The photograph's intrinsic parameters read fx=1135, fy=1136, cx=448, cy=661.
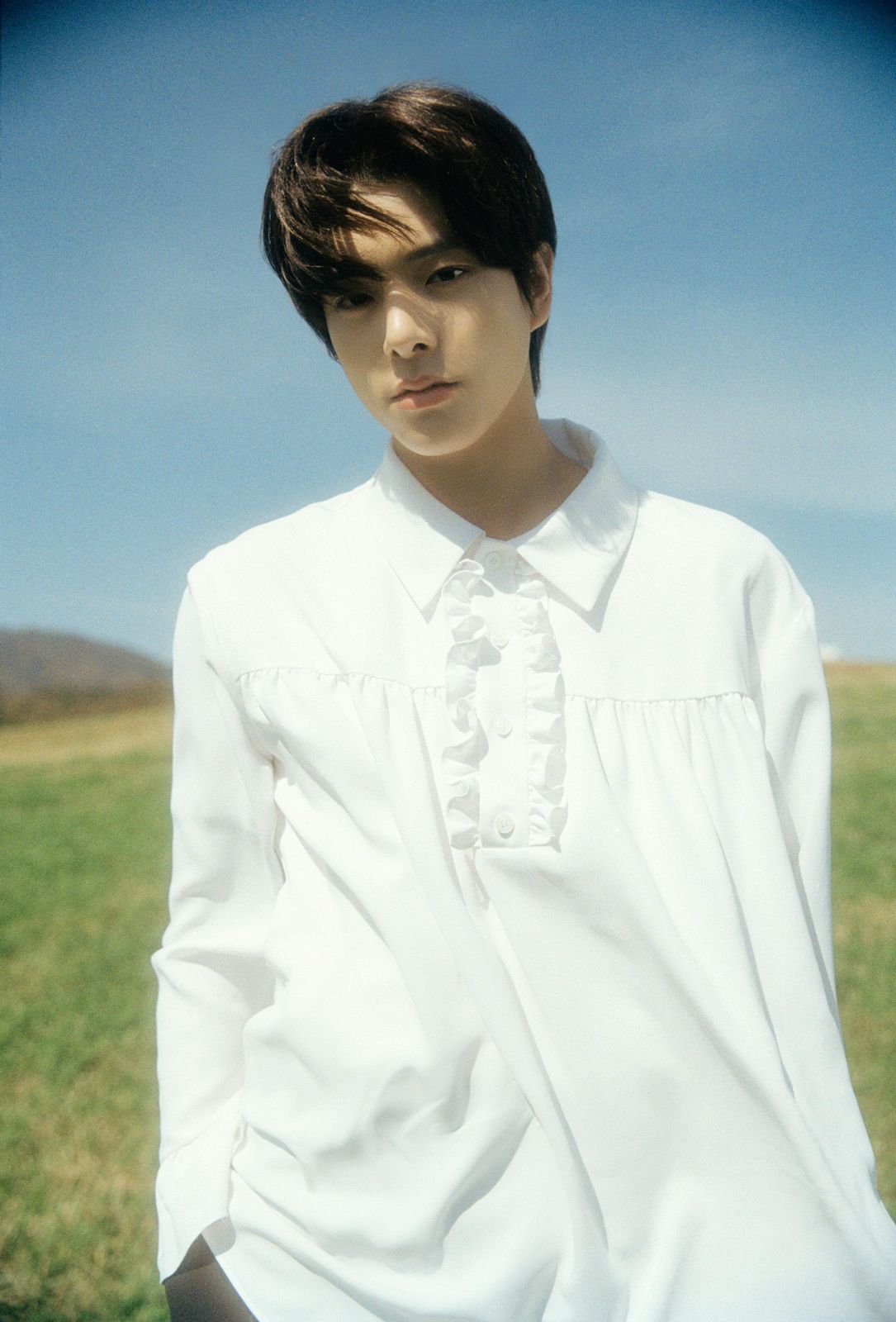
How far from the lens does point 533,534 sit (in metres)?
Result: 1.34

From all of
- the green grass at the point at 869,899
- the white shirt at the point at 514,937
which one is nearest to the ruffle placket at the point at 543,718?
the white shirt at the point at 514,937

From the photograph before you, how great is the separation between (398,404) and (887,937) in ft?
12.9

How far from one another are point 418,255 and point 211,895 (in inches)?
31.7

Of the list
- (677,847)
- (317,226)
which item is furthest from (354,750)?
(317,226)

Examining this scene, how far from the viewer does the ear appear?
1.45 meters

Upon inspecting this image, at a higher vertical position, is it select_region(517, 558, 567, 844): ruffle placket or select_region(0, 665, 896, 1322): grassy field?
select_region(517, 558, 567, 844): ruffle placket

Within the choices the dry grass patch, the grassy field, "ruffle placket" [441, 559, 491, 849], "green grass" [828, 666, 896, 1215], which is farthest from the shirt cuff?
the dry grass patch

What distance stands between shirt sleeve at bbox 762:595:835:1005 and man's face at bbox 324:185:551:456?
1.48 feet

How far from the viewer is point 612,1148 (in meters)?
1.16

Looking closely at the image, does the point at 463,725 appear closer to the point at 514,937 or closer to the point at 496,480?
the point at 514,937

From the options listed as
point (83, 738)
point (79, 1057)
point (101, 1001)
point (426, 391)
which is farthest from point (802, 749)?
point (83, 738)

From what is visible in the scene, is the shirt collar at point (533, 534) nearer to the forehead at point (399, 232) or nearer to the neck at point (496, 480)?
the neck at point (496, 480)

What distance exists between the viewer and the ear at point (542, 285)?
4.76 feet

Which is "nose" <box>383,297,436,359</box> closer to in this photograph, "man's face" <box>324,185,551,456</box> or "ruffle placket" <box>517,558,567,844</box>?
"man's face" <box>324,185,551,456</box>
